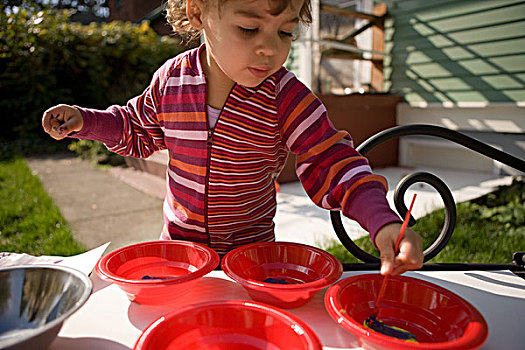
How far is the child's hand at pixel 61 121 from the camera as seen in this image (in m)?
0.93

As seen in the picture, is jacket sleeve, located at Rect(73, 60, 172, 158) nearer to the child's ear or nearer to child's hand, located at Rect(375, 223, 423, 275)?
the child's ear

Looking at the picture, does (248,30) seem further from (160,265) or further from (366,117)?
(366,117)

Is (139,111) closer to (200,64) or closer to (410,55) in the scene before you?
(200,64)

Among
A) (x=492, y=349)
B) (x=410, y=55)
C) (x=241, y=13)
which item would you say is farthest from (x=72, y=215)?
(x=410, y=55)

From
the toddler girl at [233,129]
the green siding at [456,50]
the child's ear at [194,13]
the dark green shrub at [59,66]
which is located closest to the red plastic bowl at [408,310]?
the toddler girl at [233,129]

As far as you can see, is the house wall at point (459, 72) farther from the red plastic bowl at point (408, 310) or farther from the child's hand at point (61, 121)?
the child's hand at point (61, 121)

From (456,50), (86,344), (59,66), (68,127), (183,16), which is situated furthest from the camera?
(59,66)

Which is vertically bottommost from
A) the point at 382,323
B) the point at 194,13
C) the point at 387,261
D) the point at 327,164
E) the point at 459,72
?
the point at 382,323

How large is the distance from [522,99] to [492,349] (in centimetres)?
456

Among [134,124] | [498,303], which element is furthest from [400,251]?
[134,124]

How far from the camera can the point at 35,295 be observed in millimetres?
633

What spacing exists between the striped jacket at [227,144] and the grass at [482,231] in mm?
1253

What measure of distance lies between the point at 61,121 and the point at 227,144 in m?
0.40

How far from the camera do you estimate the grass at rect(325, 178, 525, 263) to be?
7.34 feet
